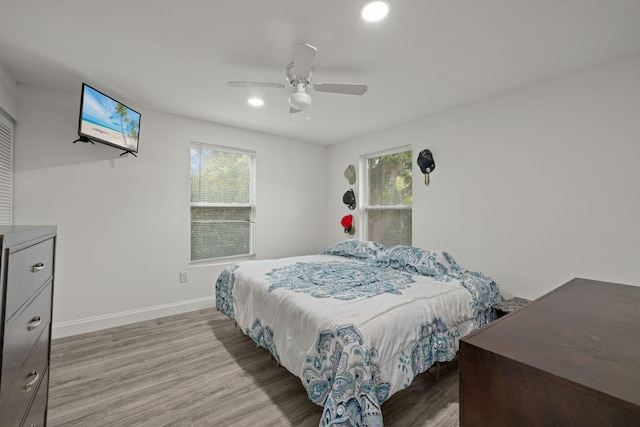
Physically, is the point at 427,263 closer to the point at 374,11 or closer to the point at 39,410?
the point at 374,11

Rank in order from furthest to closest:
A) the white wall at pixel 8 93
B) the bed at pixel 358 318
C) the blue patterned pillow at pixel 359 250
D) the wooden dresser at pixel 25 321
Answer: the blue patterned pillow at pixel 359 250 < the white wall at pixel 8 93 < the bed at pixel 358 318 < the wooden dresser at pixel 25 321

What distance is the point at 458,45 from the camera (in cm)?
198

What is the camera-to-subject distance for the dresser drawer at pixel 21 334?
80 cm

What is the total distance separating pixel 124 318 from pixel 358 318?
9.60 ft

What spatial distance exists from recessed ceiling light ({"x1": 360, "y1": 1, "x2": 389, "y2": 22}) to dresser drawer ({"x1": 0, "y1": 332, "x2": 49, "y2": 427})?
2.32 metres

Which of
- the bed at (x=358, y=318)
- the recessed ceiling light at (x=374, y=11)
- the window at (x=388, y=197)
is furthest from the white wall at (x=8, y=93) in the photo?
the window at (x=388, y=197)

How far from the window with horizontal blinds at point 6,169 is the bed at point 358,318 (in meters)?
2.00

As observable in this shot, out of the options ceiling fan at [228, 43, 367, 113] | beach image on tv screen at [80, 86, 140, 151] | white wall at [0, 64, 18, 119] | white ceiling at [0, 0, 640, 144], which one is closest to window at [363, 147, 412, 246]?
white ceiling at [0, 0, 640, 144]

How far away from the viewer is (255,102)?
9.70ft

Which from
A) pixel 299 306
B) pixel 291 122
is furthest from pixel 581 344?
pixel 291 122

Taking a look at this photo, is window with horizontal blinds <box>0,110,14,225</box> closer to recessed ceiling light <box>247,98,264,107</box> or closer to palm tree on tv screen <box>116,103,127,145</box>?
palm tree on tv screen <box>116,103,127,145</box>

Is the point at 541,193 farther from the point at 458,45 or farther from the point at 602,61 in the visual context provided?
the point at 458,45

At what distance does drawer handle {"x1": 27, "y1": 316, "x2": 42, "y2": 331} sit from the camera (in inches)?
39.0

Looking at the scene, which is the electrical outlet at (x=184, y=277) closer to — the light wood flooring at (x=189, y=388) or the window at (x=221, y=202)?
the window at (x=221, y=202)
